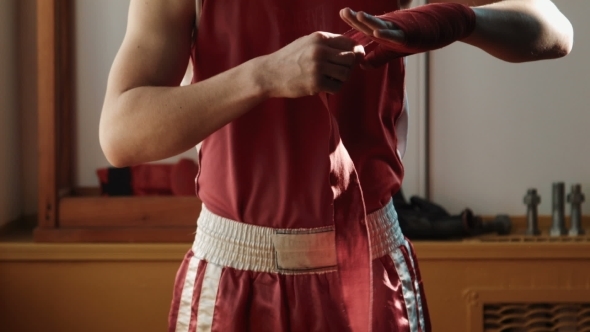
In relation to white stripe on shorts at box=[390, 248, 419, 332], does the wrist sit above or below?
above

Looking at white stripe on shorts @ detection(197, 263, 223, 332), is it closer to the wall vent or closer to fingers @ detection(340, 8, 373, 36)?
fingers @ detection(340, 8, 373, 36)

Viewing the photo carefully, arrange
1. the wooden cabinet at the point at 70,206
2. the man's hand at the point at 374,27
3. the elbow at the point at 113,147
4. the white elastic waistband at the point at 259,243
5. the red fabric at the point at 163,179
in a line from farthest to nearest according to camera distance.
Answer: the red fabric at the point at 163,179 → the wooden cabinet at the point at 70,206 → the white elastic waistband at the point at 259,243 → the elbow at the point at 113,147 → the man's hand at the point at 374,27

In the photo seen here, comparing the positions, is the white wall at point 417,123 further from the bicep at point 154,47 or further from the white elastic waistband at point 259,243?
the bicep at point 154,47

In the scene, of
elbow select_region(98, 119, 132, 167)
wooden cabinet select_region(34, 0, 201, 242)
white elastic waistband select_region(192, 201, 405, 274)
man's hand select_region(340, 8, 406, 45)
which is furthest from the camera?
wooden cabinet select_region(34, 0, 201, 242)

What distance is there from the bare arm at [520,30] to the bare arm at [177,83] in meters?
0.18

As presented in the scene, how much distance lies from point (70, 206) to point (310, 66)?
5.36 feet

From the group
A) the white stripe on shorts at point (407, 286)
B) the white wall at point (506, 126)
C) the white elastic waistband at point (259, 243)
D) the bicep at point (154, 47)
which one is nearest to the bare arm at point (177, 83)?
the bicep at point (154, 47)

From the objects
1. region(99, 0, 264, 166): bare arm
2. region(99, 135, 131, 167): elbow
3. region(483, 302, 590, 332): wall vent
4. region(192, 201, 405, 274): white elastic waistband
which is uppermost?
region(99, 0, 264, 166): bare arm

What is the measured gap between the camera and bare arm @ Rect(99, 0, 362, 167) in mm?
834

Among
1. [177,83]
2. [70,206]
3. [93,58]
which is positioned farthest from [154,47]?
[93,58]

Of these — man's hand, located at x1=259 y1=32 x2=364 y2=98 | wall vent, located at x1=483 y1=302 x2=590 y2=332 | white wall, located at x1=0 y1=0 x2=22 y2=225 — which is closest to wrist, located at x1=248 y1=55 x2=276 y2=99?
man's hand, located at x1=259 y1=32 x2=364 y2=98

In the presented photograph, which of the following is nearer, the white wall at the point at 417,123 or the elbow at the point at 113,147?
the elbow at the point at 113,147

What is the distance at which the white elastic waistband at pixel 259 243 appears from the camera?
1014mm

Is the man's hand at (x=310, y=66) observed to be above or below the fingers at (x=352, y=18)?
below
